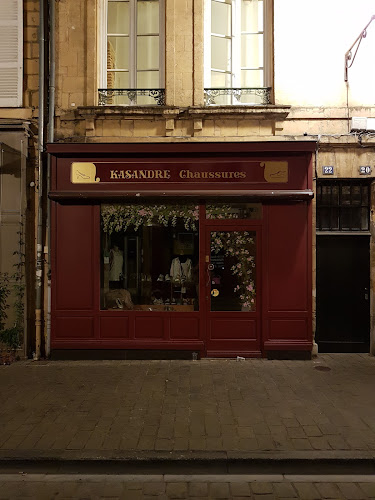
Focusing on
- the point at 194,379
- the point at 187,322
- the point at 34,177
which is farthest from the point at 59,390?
the point at 34,177

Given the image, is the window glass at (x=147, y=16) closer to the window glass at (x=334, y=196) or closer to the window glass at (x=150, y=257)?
the window glass at (x=150, y=257)

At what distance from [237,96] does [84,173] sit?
10.3ft

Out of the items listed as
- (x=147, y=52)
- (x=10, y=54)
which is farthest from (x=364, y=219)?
(x=10, y=54)

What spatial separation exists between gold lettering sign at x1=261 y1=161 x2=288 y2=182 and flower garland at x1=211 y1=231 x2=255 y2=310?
40.9 inches

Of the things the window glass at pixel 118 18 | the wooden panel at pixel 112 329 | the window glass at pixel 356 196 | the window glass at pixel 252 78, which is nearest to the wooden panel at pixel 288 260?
the window glass at pixel 356 196

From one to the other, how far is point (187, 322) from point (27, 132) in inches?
172

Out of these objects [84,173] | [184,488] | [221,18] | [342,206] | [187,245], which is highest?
[221,18]

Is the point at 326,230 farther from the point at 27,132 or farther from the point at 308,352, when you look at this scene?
the point at 27,132

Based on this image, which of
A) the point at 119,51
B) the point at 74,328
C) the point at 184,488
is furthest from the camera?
the point at 119,51

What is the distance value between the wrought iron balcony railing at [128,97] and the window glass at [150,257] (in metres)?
1.98

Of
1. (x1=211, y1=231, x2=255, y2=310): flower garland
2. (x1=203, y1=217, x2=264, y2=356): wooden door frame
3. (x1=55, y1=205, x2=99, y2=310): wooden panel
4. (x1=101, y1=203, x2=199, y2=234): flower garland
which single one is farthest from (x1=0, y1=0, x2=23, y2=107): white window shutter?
(x1=211, y1=231, x2=255, y2=310): flower garland

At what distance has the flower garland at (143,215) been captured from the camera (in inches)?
291

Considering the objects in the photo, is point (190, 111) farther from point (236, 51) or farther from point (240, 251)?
point (240, 251)

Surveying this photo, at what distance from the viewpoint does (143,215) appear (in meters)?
7.45
